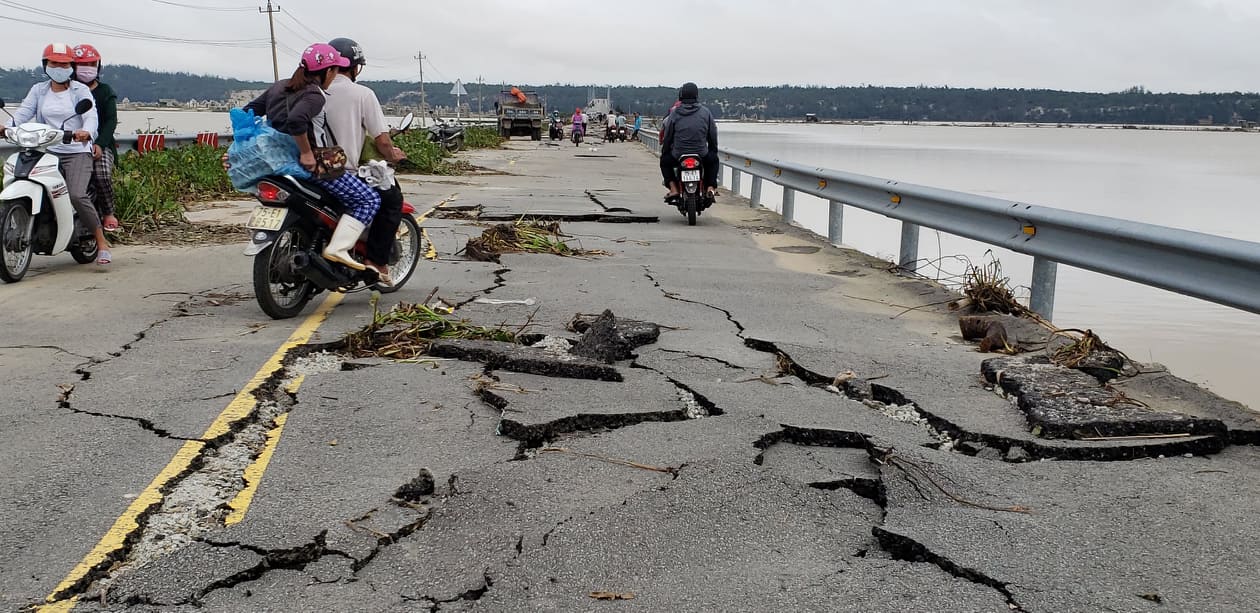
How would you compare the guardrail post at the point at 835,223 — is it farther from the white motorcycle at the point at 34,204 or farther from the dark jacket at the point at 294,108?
the white motorcycle at the point at 34,204

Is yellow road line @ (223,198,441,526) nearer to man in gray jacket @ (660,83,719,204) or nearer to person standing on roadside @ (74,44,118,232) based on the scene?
person standing on roadside @ (74,44,118,232)

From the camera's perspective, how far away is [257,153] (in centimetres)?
714

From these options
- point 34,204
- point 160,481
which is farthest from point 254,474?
point 34,204

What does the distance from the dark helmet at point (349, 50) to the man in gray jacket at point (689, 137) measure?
7.58 m

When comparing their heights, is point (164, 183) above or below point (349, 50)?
below

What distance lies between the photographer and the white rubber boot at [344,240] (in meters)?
7.48

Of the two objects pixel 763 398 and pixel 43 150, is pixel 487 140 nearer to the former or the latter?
pixel 43 150

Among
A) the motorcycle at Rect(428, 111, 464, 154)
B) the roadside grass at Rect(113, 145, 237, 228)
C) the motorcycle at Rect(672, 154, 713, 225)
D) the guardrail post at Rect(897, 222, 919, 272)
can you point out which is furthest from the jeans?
the motorcycle at Rect(428, 111, 464, 154)

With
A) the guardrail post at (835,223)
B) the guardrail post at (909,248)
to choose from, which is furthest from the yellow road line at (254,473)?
the guardrail post at (835,223)

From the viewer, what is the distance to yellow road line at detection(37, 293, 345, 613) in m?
3.30

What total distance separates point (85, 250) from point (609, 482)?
716 centimetres

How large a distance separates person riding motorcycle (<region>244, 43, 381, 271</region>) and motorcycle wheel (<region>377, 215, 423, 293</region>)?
84 centimetres

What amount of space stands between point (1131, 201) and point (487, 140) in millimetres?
A: 28852

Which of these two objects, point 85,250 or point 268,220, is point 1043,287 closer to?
point 268,220
